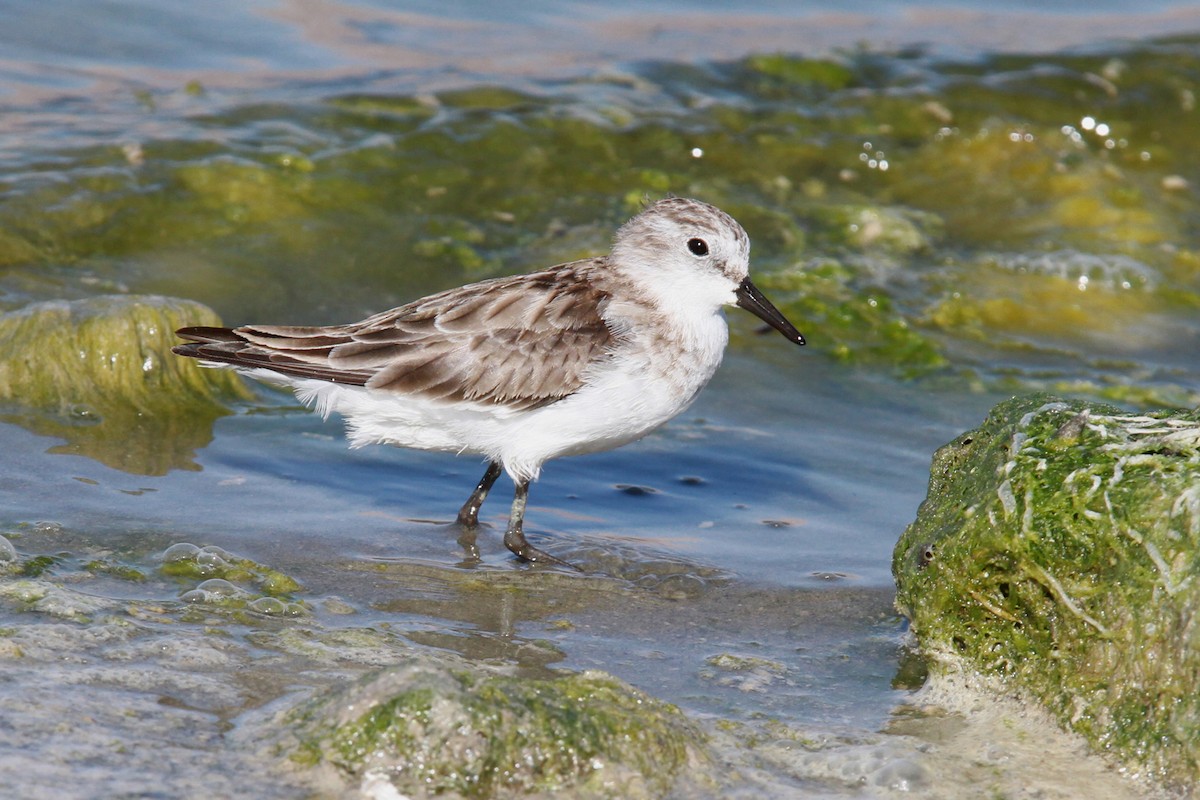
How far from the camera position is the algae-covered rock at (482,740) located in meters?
3.61

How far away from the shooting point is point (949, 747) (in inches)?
167

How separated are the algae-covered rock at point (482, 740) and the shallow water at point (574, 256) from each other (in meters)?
0.18

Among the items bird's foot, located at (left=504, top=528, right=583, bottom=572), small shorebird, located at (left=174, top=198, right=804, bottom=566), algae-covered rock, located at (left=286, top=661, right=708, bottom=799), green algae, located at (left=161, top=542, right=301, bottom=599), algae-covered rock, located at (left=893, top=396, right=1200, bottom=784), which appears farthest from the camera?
small shorebird, located at (left=174, top=198, right=804, bottom=566)

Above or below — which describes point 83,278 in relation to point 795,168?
below

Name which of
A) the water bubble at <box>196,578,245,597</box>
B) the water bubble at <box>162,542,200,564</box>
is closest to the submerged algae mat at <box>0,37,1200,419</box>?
the water bubble at <box>162,542,200,564</box>

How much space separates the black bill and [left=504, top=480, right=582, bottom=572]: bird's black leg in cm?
138

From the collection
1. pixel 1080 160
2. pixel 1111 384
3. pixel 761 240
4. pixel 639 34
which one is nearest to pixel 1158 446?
pixel 1111 384

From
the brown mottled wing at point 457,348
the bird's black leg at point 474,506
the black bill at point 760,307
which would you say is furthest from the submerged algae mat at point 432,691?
the black bill at point 760,307

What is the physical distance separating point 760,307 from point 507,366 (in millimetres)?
1334

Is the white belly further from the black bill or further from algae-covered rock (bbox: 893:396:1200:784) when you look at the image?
algae-covered rock (bbox: 893:396:1200:784)

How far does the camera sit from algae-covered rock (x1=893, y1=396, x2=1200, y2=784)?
400cm

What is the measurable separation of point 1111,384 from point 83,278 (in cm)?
642

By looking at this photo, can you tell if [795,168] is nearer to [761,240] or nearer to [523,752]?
[761,240]

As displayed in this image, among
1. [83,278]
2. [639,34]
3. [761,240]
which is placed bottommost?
[83,278]
